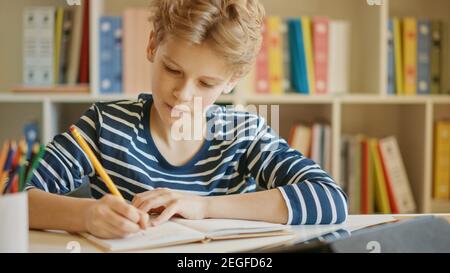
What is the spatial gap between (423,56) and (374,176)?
37 cm

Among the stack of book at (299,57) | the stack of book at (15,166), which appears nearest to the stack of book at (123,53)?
the stack of book at (299,57)

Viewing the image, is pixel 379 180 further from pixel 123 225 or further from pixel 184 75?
pixel 123 225

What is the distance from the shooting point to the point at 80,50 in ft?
5.16

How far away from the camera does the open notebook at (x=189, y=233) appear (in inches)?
22.8

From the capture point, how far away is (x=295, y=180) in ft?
2.68

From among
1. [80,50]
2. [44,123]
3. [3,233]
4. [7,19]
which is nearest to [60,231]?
[3,233]

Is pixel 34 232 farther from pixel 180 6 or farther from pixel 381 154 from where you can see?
pixel 381 154

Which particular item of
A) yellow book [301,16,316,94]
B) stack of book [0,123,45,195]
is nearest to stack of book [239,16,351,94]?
yellow book [301,16,316,94]

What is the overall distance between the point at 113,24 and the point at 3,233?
3.83ft

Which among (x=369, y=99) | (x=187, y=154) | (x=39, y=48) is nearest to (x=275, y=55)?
(x=369, y=99)

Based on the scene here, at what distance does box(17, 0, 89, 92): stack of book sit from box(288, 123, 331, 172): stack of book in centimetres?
59

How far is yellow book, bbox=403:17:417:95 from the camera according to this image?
180cm

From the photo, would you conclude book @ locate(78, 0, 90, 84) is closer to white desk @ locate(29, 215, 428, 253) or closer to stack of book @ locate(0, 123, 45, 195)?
white desk @ locate(29, 215, 428, 253)

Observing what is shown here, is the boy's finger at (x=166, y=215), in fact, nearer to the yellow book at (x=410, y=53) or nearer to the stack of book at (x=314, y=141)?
the stack of book at (x=314, y=141)
